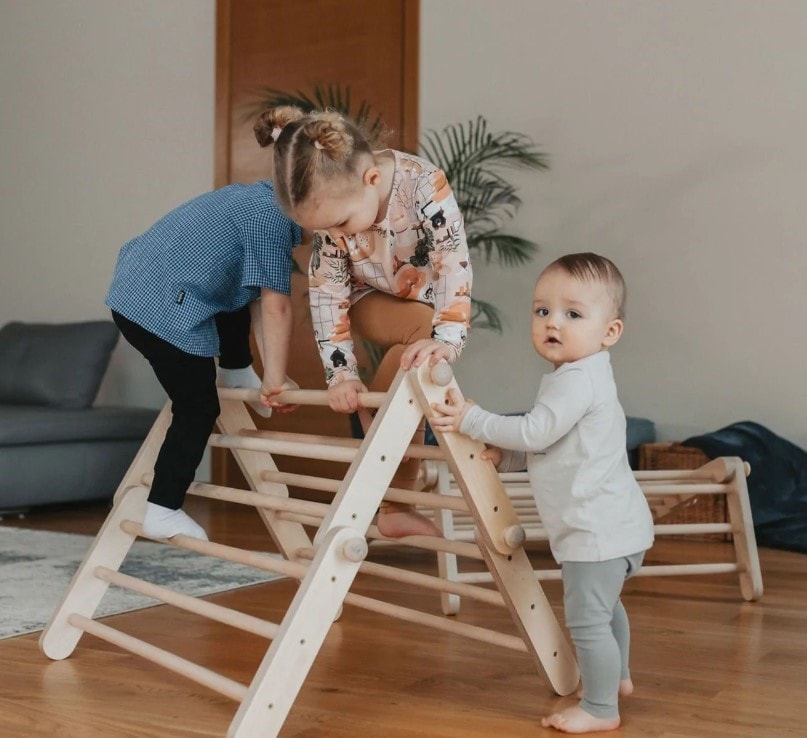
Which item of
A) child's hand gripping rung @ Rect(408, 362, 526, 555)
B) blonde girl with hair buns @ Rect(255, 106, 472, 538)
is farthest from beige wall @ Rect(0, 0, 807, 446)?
child's hand gripping rung @ Rect(408, 362, 526, 555)

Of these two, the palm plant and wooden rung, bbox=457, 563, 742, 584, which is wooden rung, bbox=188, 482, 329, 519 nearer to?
wooden rung, bbox=457, 563, 742, 584

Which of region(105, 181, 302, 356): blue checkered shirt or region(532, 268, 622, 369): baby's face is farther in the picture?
region(105, 181, 302, 356): blue checkered shirt

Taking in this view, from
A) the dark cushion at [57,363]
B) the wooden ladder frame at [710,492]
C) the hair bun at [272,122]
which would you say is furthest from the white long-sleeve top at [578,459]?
the dark cushion at [57,363]

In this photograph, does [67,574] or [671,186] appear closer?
[67,574]

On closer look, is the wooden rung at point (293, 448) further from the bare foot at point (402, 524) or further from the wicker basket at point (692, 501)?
the wicker basket at point (692, 501)

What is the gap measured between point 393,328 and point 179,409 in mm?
432

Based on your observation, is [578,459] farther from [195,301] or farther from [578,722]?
[195,301]

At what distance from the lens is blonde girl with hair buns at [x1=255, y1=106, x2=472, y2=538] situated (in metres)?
1.77

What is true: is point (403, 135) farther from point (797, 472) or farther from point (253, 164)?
point (797, 472)

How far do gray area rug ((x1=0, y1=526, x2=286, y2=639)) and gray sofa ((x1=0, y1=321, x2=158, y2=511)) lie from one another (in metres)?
0.59

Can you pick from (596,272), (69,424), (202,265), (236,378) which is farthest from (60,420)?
(596,272)

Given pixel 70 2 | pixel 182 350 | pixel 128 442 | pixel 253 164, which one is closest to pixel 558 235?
pixel 253 164

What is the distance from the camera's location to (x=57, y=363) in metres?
4.72

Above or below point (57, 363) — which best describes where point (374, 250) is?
above
